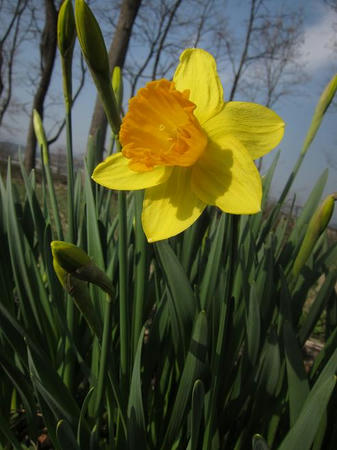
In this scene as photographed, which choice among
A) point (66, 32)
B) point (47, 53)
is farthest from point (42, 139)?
point (47, 53)

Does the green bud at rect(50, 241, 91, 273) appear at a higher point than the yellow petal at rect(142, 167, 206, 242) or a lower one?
lower

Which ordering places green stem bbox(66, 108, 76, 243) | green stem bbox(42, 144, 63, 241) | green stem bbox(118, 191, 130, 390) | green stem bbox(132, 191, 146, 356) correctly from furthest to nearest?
green stem bbox(42, 144, 63, 241), green stem bbox(66, 108, 76, 243), green stem bbox(132, 191, 146, 356), green stem bbox(118, 191, 130, 390)

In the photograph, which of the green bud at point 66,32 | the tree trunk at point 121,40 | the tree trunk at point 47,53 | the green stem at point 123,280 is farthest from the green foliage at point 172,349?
the tree trunk at point 47,53

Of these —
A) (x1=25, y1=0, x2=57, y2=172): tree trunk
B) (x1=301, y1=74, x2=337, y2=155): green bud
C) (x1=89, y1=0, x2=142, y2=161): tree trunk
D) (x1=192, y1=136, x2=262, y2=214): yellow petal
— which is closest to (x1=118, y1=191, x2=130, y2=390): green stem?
(x1=192, y1=136, x2=262, y2=214): yellow petal

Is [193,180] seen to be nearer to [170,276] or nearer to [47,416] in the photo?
[170,276]

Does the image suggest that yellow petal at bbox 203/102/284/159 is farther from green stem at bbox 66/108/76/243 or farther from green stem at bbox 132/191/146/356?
green stem at bbox 66/108/76/243

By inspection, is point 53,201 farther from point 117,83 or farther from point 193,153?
point 193,153

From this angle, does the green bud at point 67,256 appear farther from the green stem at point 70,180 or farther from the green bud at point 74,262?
the green stem at point 70,180

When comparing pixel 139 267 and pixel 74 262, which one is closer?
pixel 74 262
